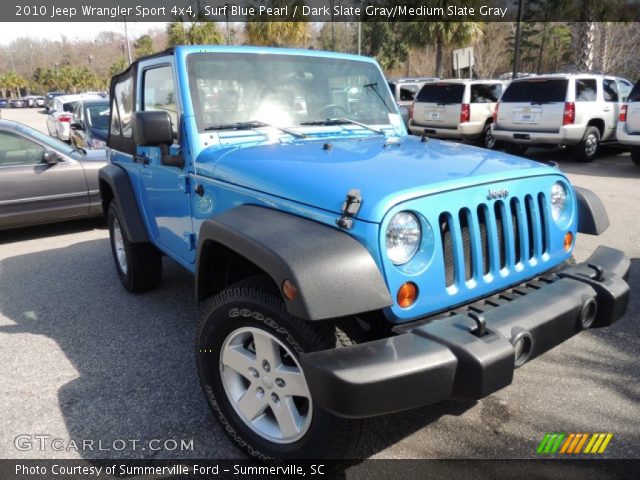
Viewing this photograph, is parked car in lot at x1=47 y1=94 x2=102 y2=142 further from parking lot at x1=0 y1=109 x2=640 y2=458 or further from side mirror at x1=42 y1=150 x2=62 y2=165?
parking lot at x1=0 y1=109 x2=640 y2=458

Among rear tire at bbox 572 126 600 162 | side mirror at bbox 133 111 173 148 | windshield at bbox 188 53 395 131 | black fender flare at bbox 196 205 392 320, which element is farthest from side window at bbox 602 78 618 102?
black fender flare at bbox 196 205 392 320

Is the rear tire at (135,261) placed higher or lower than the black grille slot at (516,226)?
lower

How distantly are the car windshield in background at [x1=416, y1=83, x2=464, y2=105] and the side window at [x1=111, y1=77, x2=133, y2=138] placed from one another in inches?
398

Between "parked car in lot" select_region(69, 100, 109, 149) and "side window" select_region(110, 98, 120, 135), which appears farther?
"parked car in lot" select_region(69, 100, 109, 149)

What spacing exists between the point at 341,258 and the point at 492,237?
81 cm

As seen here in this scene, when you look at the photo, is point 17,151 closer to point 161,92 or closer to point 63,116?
point 161,92

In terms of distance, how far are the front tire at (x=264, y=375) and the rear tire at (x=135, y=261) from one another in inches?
79.4

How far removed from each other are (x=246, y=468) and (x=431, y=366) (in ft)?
3.86

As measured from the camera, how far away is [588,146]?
11383mm

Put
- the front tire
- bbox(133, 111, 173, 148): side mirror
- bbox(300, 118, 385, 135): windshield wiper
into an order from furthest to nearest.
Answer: bbox(300, 118, 385, 135): windshield wiper < bbox(133, 111, 173, 148): side mirror < the front tire

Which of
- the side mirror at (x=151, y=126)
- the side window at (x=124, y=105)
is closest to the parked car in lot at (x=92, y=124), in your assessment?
the side window at (x=124, y=105)

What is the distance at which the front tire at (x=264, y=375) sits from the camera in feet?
6.80

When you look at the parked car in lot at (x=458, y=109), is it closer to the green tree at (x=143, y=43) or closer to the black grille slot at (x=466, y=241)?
the black grille slot at (x=466, y=241)

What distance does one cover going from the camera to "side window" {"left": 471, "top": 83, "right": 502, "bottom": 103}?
1303 cm
